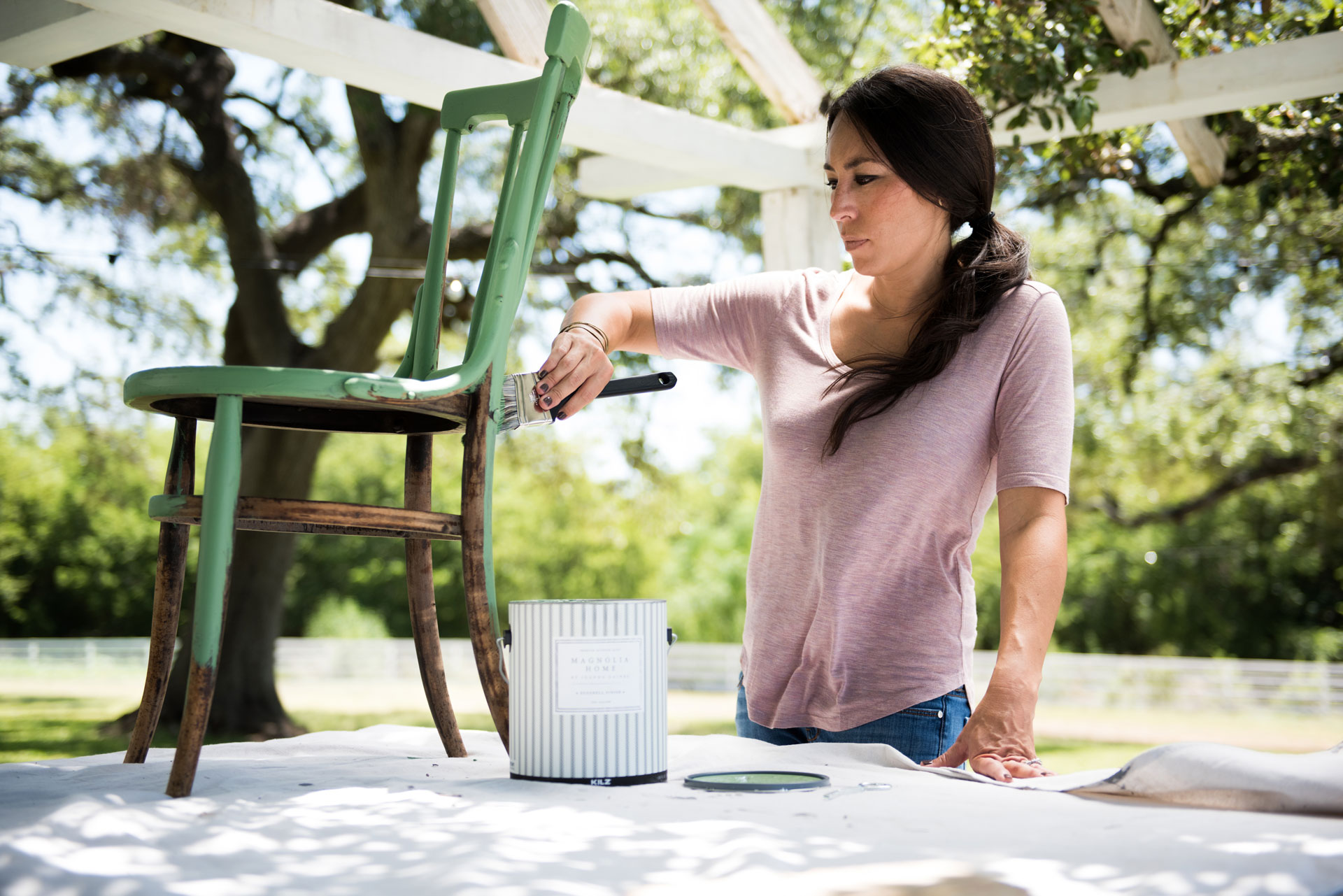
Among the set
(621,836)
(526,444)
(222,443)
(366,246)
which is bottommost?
(621,836)

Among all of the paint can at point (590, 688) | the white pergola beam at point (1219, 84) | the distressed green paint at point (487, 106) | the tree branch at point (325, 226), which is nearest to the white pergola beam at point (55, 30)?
the distressed green paint at point (487, 106)

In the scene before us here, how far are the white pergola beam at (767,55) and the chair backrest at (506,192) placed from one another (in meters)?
1.85

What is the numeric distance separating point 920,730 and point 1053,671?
474 inches

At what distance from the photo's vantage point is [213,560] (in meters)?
1.02

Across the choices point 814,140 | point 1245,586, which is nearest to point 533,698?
point 814,140

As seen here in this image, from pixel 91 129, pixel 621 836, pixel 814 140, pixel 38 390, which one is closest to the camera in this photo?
pixel 621 836

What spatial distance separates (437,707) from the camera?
132 centimetres

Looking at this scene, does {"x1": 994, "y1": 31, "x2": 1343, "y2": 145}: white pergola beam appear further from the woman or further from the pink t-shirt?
the pink t-shirt

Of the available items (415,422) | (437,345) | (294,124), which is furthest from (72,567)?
(415,422)

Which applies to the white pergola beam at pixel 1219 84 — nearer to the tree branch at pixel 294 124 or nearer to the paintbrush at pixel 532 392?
the paintbrush at pixel 532 392

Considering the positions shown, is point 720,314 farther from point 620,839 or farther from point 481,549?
point 620,839

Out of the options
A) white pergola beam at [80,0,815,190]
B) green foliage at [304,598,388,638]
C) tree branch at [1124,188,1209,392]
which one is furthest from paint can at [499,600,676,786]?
green foliage at [304,598,388,638]

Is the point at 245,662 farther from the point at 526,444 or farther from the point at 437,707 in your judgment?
the point at 437,707

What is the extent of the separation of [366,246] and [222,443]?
7232mm
